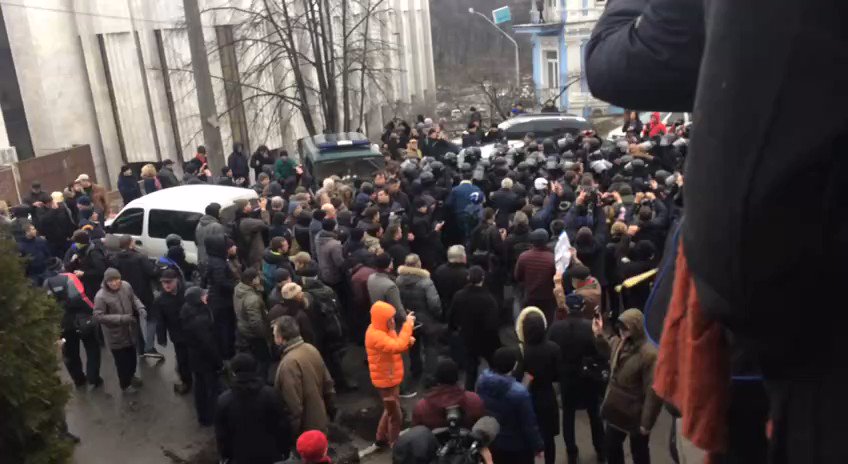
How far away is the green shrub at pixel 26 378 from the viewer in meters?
4.71

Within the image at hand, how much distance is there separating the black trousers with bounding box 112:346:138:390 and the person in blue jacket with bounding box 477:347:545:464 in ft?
17.9

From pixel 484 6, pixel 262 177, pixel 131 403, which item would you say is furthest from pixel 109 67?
pixel 484 6

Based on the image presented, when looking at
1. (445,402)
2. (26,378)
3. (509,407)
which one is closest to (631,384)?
(509,407)

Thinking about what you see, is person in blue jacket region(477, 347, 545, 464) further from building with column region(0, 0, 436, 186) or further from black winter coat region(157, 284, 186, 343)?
building with column region(0, 0, 436, 186)

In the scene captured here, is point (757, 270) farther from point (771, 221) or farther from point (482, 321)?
point (482, 321)

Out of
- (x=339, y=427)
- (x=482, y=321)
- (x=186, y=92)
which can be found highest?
(x=186, y=92)

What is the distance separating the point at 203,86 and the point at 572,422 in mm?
12245

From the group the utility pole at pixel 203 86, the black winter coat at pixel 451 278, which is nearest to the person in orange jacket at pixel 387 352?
the black winter coat at pixel 451 278

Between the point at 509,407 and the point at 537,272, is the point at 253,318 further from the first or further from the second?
the point at 509,407

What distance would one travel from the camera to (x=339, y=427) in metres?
9.24

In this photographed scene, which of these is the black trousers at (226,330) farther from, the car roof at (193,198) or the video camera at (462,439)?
the video camera at (462,439)

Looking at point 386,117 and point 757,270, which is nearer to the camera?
point 757,270

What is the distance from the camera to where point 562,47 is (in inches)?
1778

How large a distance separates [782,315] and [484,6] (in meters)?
86.2
